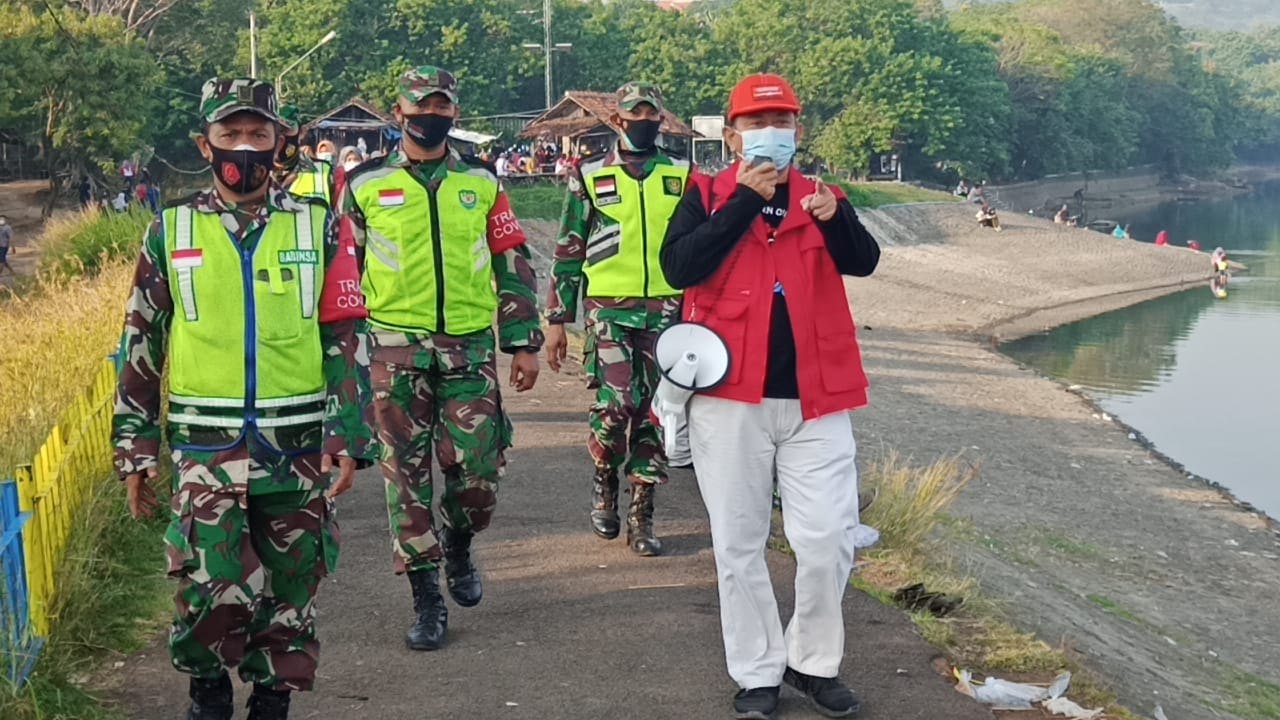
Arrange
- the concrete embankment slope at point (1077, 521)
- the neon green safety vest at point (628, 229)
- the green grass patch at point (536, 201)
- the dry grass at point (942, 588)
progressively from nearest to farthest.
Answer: the dry grass at point (942, 588)
the neon green safety vest at point (628, 229)
the concrete embankment slope at point (1077, 521)
the green grass patch at point (536, 201)

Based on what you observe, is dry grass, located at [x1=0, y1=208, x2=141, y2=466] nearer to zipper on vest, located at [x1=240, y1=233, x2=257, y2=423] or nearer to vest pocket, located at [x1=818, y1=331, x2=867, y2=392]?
zipper on vest, located at [x1=240, y1=233, x2=257, y2=423]

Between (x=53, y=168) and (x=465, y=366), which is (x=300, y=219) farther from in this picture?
(x=53, y=168)

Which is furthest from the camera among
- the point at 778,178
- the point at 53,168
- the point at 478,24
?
the point at 478,24

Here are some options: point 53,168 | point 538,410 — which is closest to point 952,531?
point 538,410

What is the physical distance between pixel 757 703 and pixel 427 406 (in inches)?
73.5

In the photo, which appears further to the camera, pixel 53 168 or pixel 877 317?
pixel 53 168

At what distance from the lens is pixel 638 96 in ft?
24.3

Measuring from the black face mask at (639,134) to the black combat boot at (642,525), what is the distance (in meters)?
1.60

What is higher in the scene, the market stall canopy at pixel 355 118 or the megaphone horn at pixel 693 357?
the market stall canopy at pixel 355 118

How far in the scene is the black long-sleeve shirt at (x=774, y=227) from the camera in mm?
4992

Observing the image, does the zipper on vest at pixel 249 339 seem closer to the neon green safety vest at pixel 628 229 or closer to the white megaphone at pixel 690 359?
Answer: the white megaphone at pixel 690 359

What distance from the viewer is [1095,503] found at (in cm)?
1934

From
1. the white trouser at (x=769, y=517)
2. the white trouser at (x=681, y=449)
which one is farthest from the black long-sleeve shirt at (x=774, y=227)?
the white trouser at (x=681, y=449)

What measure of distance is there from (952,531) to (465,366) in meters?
7.23
